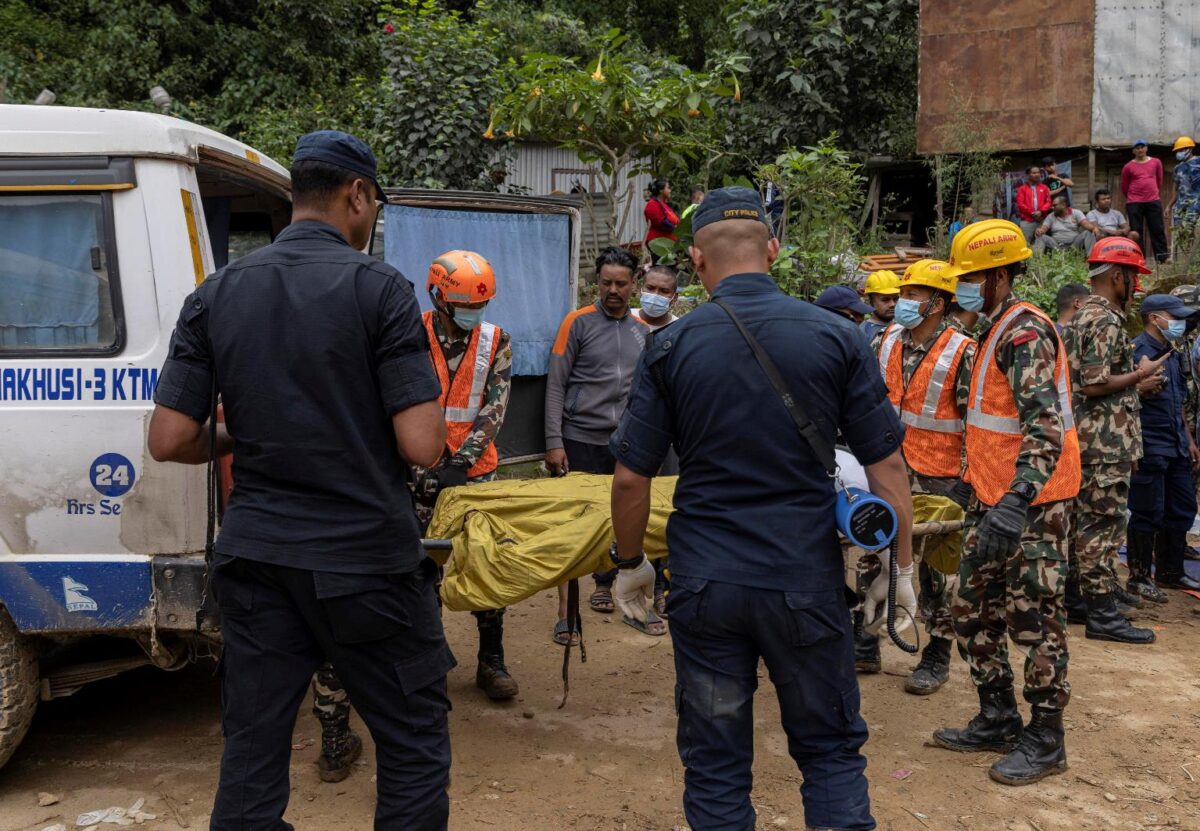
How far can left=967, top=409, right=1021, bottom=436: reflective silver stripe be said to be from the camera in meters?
3.95

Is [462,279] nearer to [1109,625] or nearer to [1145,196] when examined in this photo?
[1109,625]

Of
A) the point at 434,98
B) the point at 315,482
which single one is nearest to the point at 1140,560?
the point at 315,482

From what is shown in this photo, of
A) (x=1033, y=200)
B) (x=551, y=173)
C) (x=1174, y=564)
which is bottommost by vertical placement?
(x=1174, y=564)

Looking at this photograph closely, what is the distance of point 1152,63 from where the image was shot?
1488cm

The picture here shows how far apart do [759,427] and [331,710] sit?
2110mm

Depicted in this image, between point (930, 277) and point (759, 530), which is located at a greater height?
point (930, 277)

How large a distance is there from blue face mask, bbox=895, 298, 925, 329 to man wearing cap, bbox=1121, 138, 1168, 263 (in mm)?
10209

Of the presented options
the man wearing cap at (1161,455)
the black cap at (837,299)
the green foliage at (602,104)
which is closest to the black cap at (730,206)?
the black cap at (837,299)

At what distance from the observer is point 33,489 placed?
3400 mm

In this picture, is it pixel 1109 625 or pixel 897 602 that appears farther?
pixel 1109 625

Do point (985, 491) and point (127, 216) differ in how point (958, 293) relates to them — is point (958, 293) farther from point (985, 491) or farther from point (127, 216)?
point (127, 216)

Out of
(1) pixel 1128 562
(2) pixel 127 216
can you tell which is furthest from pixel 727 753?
(1) pixel 1128 562

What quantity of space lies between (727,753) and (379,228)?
427 cm

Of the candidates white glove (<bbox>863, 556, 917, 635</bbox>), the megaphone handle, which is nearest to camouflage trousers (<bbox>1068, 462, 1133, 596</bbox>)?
white glove (<bbox>863, 556, 917, 635</bbox>)
